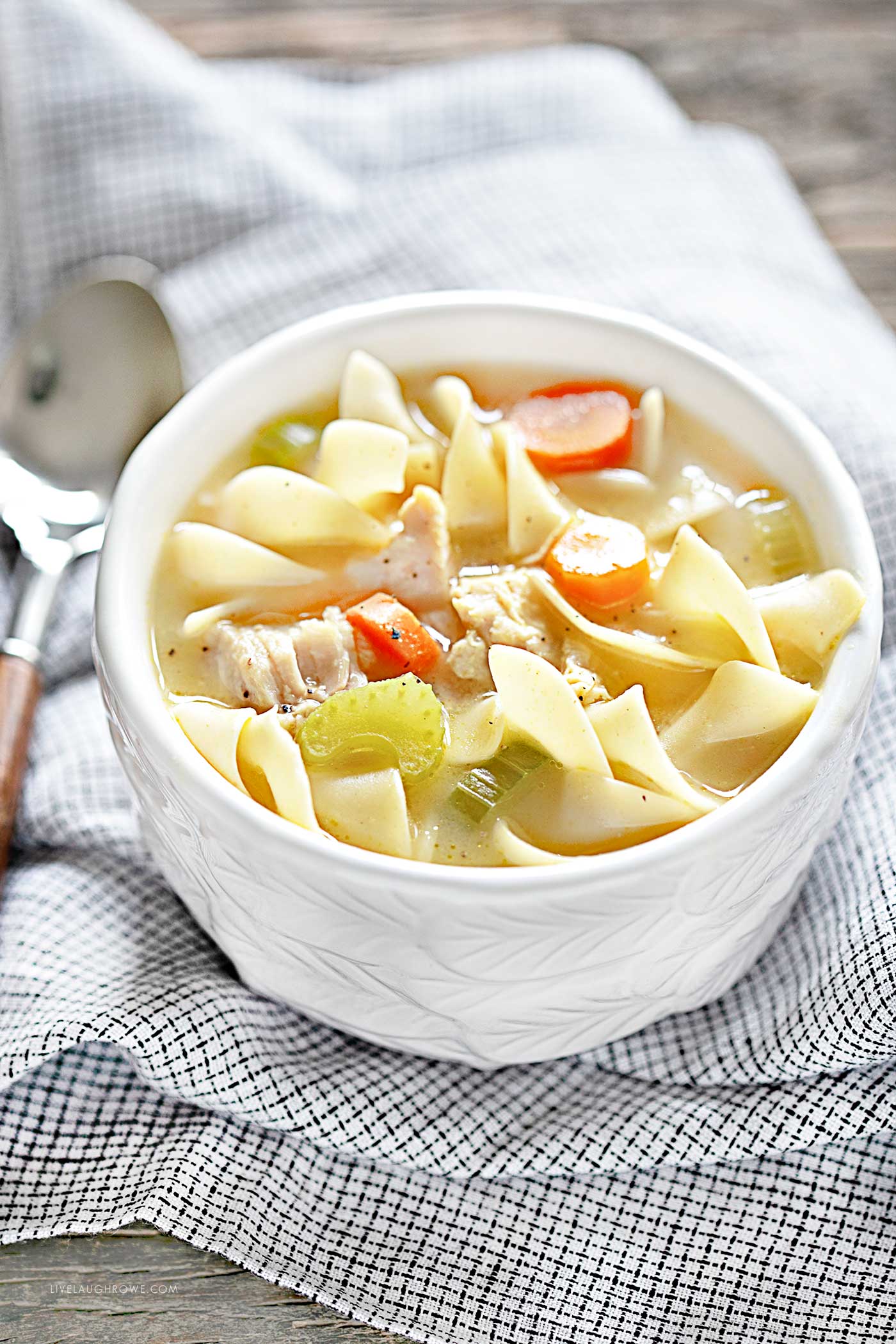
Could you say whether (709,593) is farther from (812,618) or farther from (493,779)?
(493,779)

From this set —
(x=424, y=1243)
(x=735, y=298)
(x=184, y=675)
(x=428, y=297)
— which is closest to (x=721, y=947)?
(x=424, y=1243)

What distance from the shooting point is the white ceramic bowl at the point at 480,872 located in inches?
70.3

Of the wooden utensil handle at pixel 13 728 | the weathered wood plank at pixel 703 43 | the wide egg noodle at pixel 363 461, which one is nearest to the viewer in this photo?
the wide egg noodle at pixel 363 461

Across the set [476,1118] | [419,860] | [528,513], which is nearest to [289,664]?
[419,860]

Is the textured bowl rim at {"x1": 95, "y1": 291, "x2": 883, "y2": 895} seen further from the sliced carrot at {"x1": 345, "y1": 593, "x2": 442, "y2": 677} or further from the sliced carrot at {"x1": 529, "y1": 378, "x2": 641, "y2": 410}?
the sliced carrot at {"x1": 345, "y1": 593, "x2": 442, "y2": 677}

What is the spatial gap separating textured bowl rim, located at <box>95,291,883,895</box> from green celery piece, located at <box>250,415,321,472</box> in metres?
0.11

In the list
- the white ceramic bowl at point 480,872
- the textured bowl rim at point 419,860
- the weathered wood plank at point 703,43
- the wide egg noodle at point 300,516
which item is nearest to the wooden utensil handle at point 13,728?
the white ceramic bowl at point 480,872

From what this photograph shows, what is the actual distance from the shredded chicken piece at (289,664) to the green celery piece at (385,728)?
0.09m

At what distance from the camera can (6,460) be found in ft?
9.81

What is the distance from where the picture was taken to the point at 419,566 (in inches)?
87.0

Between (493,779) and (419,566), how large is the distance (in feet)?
1.32

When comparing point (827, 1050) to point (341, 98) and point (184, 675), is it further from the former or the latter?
point (341, 98)

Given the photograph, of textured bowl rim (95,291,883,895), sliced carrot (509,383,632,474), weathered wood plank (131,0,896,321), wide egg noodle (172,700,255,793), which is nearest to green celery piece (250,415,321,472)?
textured bowl rim (95,291,883,895)

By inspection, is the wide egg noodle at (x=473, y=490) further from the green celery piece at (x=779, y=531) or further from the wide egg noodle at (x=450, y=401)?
the green celery piece at (x=779, y=531)
